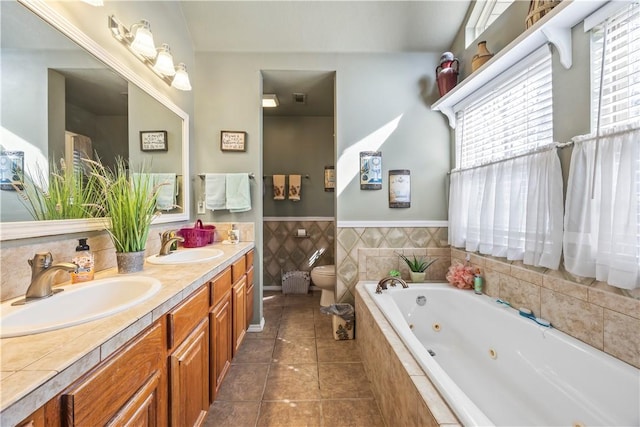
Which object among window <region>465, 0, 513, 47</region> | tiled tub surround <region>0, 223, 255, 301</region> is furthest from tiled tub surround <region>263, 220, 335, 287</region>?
window <region>465, 0, 513, 47</region>

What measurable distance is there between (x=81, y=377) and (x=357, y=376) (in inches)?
64.8

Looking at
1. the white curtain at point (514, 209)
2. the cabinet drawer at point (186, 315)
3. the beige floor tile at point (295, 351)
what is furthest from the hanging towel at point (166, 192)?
the white curtain at point (514, 209)

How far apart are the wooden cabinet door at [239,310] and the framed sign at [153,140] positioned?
114cm

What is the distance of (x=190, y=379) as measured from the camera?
1.10 meters

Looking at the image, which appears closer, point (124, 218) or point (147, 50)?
point (124, 218)

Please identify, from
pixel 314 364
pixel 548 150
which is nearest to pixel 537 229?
pixel 548 150

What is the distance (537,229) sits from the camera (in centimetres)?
143

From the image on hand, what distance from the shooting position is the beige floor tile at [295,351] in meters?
1.94

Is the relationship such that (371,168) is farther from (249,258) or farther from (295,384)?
(295,384)

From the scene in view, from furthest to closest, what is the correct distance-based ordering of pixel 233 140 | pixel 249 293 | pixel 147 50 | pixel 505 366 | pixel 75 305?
pixel 233 140 < pixel 249 293 < pixel 147 50 < pixel 505 366 < pixel 75 305

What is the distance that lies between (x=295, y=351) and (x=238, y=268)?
0.87 m

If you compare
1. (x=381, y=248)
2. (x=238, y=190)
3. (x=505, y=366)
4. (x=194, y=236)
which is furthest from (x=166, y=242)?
(x=505, y=366)

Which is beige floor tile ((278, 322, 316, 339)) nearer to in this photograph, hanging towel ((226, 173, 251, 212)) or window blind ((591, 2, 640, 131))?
hanging towel ((226, 173, 251, 212))

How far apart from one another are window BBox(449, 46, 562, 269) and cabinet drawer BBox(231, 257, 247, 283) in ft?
6.21
